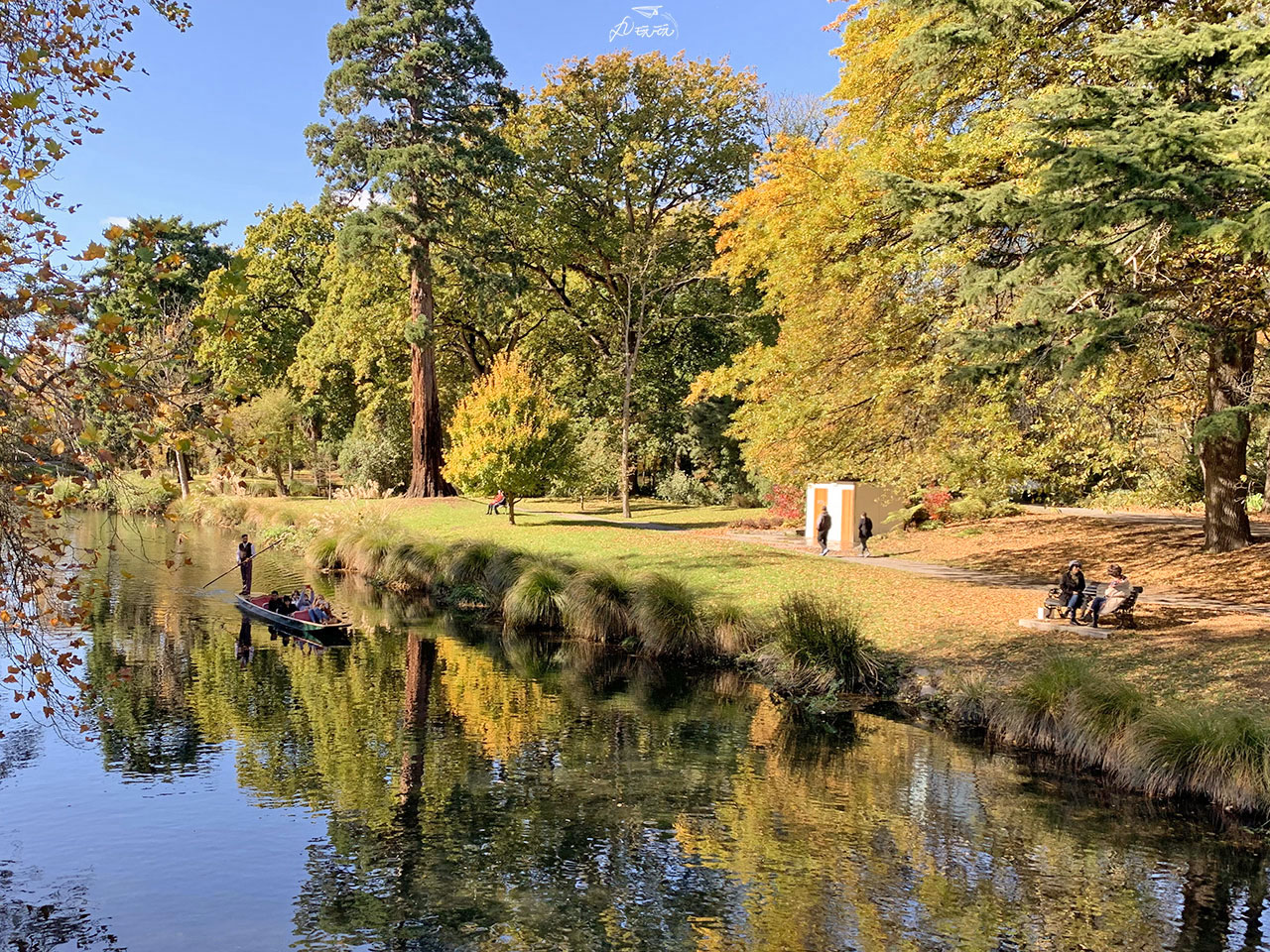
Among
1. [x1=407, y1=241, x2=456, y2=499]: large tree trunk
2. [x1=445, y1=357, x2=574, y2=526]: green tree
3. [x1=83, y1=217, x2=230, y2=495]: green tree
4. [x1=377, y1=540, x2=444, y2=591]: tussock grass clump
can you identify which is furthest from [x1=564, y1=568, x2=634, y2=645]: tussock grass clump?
[x1=407, y1=241, x2=456, y2=499]: large tree trunk

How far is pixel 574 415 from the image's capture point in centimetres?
4291

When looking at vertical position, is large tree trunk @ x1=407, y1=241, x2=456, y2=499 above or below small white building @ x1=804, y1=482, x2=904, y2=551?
above

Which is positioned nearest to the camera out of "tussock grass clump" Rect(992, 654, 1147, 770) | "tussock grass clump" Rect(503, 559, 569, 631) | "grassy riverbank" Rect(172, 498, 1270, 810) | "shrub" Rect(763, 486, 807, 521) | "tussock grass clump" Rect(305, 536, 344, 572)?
"grassy riverbank" Rect(172, 498, 1270, 810)

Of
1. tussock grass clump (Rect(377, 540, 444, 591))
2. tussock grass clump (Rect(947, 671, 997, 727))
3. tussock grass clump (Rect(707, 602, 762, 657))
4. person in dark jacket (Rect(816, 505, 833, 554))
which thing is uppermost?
person in dark jacket (Rect(816, 505, 833, 554))

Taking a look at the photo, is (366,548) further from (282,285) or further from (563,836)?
(282,285)

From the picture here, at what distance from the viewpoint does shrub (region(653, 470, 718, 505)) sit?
4144 centimetres

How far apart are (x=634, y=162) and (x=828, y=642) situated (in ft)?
89.8

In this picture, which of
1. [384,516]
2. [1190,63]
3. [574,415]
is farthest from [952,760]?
[574,415]

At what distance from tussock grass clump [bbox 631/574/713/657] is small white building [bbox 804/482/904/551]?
8376mm

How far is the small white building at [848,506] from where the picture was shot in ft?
84.5

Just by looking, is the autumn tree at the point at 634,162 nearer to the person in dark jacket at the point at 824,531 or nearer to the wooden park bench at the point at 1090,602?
the person in dark jacket at the point at 824,531

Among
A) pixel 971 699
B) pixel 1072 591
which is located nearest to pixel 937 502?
pixel 1072 591

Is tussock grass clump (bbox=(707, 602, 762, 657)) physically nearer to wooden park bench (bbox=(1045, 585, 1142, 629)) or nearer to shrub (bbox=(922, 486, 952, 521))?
wooden park bench (bbox=(1045, 585, 1142, 629))

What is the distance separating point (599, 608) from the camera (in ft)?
62.3
